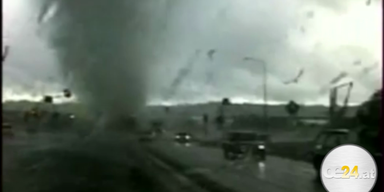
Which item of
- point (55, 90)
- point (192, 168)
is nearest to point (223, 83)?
point (192, 168)

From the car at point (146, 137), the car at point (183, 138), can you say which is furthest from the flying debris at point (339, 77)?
the car at point (146, 137)

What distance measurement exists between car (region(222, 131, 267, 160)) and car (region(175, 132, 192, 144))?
0.47 ft

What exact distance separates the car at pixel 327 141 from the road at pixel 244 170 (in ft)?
0.15

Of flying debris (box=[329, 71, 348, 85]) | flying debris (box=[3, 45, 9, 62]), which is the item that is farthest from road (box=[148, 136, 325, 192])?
flying debris (box=[3, 45, 9, 62])

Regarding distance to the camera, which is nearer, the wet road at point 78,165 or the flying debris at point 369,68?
the wet road at point 78,165

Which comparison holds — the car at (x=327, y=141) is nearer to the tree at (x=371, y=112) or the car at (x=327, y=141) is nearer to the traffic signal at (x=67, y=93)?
the tree at (x=371, y=112)

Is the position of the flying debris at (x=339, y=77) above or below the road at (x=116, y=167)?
above

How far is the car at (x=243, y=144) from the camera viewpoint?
202 cm

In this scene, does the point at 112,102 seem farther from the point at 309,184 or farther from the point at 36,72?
the point at 309,184

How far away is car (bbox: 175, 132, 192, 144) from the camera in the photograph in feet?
6.55

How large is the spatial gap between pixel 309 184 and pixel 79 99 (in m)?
1.00

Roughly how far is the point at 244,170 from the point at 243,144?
0.11m

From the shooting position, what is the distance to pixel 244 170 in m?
2.03

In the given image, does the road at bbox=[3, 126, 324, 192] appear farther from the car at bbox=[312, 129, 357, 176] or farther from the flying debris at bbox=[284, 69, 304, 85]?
the flying debris at bbox=[284, 69, 304, 85]
